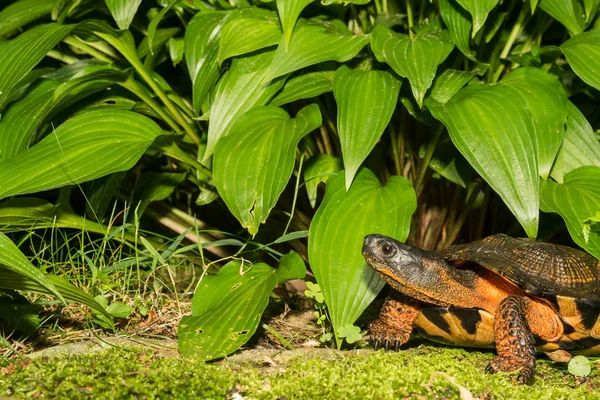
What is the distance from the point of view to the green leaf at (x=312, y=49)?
2.79 m

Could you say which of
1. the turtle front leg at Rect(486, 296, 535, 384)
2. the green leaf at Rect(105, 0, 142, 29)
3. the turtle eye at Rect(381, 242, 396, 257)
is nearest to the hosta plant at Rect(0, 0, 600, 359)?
the green leaf at Rect(105, 0, 142, 29)

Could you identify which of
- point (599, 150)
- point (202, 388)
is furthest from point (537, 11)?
point (202, 388)

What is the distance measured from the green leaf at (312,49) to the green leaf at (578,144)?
93cm

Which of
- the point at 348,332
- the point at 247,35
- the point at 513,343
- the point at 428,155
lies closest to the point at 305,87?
the point at 247,35

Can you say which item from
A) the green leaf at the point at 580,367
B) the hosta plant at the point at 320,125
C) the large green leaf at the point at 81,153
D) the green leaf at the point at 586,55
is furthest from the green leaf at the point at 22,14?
the green leaf at the point at 580,367

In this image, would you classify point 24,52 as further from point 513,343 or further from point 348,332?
point 513,343

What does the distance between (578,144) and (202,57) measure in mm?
1660

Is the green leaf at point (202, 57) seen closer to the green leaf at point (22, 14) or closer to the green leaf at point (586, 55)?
the green leaf at point (22, 14)

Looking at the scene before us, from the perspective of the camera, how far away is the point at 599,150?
2941 mm

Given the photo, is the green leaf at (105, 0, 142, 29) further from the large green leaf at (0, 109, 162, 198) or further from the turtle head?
the turtle head

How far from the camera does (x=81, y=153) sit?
2.85m

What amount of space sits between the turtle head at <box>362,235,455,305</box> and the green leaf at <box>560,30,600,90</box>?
2.99 ft

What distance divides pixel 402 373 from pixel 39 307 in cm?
142

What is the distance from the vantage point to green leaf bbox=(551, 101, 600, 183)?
2.94 metres
